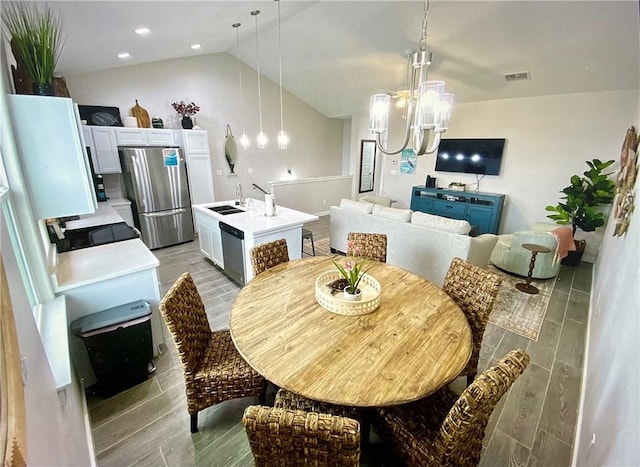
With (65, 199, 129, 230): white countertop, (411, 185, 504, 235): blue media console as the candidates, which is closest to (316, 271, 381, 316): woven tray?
(65, 199, 129, 230): white countertop

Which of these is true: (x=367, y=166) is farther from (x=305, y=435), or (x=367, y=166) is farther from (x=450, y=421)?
(x=305, y=435)

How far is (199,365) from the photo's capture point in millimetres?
1705

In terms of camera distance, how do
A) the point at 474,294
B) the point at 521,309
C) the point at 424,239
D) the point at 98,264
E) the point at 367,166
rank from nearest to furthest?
1. the point at 474,294
2. the point at 98,264
3. the point at 521,309
4. the point at 424,239
5. the point at 367,166

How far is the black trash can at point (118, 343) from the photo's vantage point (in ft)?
6.11

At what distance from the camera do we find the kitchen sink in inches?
151

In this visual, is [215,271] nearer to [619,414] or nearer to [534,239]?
[619,414]

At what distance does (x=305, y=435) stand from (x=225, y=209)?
11.4 feet

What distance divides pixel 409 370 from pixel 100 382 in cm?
209

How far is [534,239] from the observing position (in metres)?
3.63

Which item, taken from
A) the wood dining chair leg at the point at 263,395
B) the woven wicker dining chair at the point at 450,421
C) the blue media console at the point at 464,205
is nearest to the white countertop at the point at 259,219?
the wood dining chair leg at the point at 263,395

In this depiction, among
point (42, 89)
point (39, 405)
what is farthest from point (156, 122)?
point (39, 405)

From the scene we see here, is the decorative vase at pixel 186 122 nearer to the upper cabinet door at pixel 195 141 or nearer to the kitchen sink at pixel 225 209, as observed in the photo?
the upper cabinet door at pixel 195 141

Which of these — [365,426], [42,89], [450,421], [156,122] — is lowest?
[365,426]

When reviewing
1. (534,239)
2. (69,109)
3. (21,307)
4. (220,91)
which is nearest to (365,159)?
(220,91)
